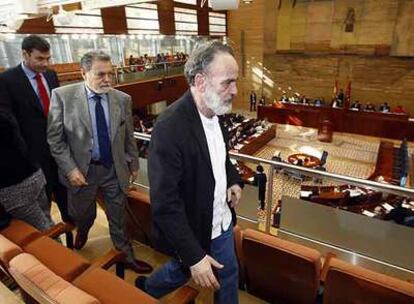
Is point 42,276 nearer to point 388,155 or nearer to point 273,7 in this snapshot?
point 388,155

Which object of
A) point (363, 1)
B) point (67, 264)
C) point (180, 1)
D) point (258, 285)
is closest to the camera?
point (67, 264)

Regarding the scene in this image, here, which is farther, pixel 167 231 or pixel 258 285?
pixel 258 285

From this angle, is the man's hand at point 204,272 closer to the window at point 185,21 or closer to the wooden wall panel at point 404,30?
the window at point 185,21

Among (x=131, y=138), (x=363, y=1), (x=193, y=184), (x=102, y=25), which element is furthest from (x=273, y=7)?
(x=193, y=184)

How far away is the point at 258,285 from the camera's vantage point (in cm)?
218

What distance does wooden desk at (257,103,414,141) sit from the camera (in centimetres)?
913

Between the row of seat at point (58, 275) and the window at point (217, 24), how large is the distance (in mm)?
11799

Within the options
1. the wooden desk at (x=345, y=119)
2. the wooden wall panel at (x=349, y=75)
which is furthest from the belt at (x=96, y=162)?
the wooden wall panel at (x=349, y=75)

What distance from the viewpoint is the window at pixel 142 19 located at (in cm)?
924

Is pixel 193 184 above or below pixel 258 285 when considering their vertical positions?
above

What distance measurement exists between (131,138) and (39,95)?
87 centimetres

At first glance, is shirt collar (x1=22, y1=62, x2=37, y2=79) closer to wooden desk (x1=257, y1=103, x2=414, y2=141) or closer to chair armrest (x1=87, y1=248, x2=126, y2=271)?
chair armrest (x1=87, y1=248, x2=126, y2=271)

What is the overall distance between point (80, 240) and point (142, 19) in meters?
8.55

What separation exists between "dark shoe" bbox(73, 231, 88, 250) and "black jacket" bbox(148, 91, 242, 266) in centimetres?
159
